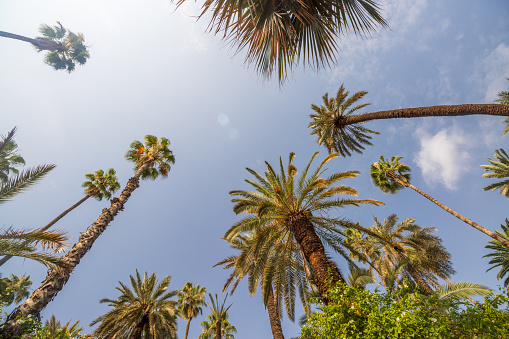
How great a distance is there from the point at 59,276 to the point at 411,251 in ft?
69.0

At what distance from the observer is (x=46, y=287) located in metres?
8.22

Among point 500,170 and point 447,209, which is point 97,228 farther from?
point 500,170

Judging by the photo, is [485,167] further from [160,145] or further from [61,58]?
[61,58]

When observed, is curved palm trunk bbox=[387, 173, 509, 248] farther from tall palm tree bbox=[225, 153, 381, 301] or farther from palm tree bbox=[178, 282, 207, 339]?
palm tree bbox=[178, 282, 207, 339]

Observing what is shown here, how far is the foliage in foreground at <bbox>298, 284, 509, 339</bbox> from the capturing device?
4258 millimetres

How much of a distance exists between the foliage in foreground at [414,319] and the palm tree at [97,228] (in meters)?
7.34

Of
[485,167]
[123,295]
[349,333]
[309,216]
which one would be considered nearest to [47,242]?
[349,333]

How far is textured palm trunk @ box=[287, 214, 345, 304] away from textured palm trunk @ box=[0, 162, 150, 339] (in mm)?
8017

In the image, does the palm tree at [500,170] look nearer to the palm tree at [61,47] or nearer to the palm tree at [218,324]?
the palm tree at [218,324]

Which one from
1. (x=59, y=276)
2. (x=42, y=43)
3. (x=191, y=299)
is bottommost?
(x=59, y=276)

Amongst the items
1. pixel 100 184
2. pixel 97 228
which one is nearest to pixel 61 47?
pixel 100 184

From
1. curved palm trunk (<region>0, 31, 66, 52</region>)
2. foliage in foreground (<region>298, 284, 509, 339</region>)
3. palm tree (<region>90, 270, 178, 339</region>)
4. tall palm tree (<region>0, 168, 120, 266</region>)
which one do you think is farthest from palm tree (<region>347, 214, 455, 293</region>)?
curved palm trunk (<region>0, 31, 66, 52</region>)

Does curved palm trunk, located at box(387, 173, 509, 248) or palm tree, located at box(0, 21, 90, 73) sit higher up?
palm tree, located at box(0, 21, 90, 73)

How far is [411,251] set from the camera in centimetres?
1698
